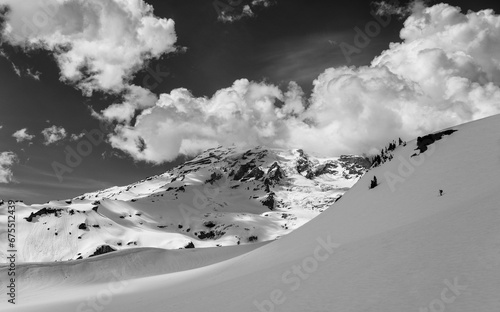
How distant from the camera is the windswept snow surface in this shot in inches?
466

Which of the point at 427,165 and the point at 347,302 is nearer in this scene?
the point at 347,302

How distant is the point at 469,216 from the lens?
16.7 meters

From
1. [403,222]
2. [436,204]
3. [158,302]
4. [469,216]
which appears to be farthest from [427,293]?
[158,302]

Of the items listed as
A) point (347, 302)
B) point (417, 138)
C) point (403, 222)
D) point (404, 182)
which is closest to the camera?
point (347, 302)

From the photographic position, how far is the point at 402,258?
14.9 m

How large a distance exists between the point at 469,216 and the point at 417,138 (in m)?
24.4

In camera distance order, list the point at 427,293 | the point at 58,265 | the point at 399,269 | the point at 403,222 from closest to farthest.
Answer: the point at 427,293
the point at 399,269
the point at 403,222
the point at 58,265

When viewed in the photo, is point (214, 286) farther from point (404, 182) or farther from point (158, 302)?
point (404, 182)

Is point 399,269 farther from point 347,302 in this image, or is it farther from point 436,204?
point 436,204

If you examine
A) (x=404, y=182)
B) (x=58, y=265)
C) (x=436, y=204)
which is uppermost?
(x=58, y=265)

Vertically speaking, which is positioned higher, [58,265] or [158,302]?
[58,265]

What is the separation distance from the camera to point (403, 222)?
20297 mm

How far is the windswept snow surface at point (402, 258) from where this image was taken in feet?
38.8

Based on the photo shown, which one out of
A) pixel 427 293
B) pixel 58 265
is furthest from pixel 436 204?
pixel 58 265
